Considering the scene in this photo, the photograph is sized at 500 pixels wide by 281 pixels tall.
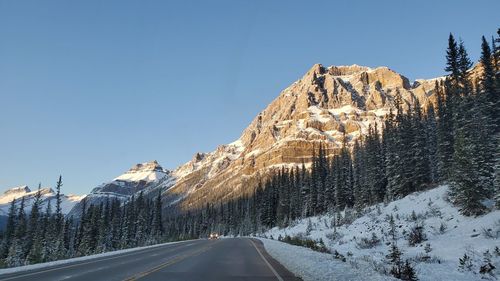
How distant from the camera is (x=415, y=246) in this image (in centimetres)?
2381

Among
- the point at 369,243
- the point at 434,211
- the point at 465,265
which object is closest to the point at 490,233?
the point at 465,265

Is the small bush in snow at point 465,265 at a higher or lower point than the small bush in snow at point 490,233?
lower

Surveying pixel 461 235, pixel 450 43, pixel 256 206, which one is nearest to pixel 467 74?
pixel 450 43

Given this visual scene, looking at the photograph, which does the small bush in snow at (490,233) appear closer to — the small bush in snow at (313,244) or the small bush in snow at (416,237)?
the small bush in snow at (416,237)

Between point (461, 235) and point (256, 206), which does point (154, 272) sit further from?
point (256, 206)

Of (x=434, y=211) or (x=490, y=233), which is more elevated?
(x=434, y=211)

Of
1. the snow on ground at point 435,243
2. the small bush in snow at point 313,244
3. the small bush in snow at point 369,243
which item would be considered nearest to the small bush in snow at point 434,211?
the snow on ground at point 435,243

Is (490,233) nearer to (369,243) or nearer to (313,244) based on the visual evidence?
(369,243)

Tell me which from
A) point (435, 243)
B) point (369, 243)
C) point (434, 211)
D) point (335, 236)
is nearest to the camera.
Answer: point (435, 243)

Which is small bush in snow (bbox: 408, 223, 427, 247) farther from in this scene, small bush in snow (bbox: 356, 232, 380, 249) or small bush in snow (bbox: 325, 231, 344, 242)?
small bush in snow (bbox: 325, 231, 344, 242)

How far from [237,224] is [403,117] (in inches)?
3474

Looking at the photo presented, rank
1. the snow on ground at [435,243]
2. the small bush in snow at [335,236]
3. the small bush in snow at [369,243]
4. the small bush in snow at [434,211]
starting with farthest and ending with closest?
1. the small bush in snow at [335,236]
2. the small bush in snow at [434,211]
3. the small bush in snow at [369,243]
4. the snow on ground at [435,243]

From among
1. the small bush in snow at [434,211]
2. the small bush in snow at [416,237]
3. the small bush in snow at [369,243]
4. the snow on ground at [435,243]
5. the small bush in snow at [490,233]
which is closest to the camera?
the snow on ground at [435,243]

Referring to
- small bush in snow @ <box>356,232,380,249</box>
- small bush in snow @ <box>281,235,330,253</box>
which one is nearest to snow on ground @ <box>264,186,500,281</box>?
small bush in snow @ <box>356,232,380,249</box>
